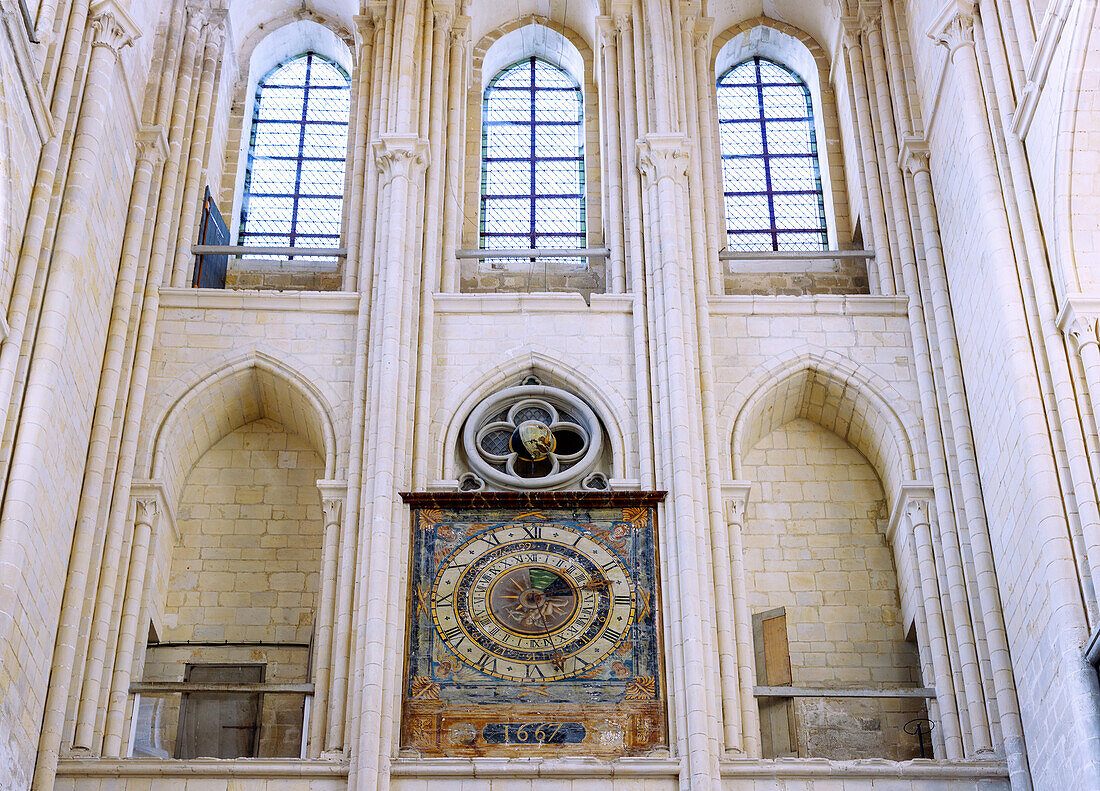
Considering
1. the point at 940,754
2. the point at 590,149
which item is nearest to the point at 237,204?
the point at 590,149

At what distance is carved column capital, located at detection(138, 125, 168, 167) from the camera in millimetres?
15727

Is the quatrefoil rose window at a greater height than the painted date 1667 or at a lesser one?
greater

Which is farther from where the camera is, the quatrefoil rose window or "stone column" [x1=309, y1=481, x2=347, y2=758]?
the quatrefoil rose window

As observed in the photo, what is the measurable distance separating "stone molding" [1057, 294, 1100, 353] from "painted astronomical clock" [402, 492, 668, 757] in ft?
11.7

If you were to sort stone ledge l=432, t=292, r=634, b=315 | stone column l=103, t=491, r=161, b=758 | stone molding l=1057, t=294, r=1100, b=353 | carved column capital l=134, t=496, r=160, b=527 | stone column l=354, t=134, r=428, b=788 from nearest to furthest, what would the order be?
stone molding l=1057, t=294, r=1100, b=353 < stone column l=354, t=134, r=428, b=788 < stone column l=103, t=491, r=161, b=758 < carved column capital l=134, t=496, r=160, b=527 < stone ledge l=432, t=292, r=634, b=315

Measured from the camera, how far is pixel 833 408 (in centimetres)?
1534

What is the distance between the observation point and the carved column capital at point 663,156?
51.5 ft

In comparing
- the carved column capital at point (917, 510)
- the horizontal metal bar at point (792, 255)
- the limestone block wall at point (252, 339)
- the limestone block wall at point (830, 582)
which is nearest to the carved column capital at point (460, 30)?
the limestone block wall at point (252, 339)

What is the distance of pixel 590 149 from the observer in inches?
687

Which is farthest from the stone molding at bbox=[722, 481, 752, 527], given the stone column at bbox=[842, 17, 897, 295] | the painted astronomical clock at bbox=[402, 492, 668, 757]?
the stone column at bbox=[842, 17, 897, 295]

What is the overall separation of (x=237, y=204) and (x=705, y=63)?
502cm

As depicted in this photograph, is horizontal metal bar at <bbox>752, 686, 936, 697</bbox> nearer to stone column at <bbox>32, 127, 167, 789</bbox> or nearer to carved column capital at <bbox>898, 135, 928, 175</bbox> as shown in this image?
carved column capital at <bbox>898, 135, 928, 175</bbox>

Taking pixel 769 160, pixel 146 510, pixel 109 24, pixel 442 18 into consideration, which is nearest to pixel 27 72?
pixel 109 24

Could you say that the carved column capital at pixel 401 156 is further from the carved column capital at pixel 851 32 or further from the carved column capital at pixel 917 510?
the carved column capital at pixel 917 510
